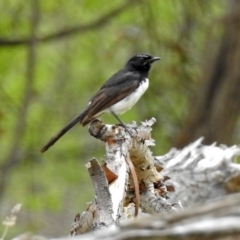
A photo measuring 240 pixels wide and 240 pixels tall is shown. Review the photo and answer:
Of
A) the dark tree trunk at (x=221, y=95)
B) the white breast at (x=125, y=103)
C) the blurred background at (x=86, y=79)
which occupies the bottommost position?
the white breast at (x=125, y=103)

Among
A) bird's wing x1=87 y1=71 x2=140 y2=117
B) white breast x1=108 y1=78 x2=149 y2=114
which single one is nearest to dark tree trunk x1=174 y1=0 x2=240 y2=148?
bird's wing x1=87 y1=71 x2=140 y2=117

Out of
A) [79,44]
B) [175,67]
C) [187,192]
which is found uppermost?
[79,44]

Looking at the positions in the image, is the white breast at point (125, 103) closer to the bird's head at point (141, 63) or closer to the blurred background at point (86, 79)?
the bird's head at point (141, 63)

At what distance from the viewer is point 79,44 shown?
46.0 feet

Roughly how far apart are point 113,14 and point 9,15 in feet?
6.00

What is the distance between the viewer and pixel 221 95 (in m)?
9.00

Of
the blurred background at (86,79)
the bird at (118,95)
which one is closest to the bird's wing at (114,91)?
the bird at (118,95)

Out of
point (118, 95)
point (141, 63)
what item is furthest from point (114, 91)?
point (141, 63)

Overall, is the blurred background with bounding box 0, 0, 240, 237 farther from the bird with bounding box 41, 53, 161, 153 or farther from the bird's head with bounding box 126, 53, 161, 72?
the bird with bounding box 41, 53, 161, 153

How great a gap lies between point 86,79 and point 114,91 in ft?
29.0

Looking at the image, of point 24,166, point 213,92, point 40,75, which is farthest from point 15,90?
point 213,92

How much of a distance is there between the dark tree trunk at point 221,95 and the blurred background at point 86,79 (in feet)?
0.04

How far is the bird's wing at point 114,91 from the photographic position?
488 centimetres

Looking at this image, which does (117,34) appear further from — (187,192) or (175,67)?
A: (187,192)
